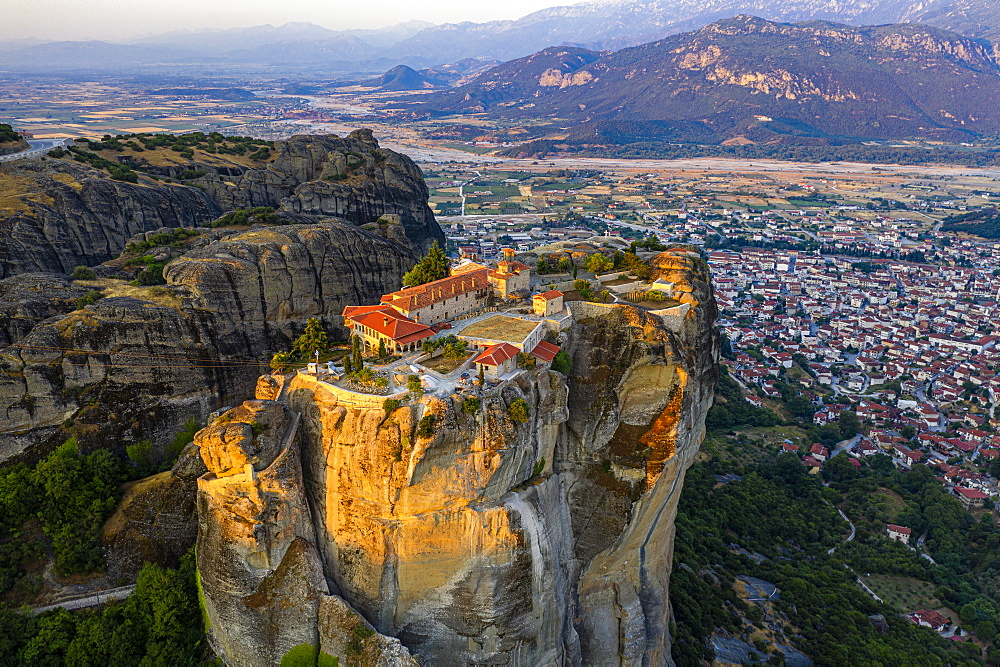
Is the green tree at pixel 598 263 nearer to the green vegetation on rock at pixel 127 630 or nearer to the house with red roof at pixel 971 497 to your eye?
the green vegetation on rock at pixel 127 630

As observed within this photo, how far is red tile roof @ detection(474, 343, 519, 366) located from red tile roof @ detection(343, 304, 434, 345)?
3892 millimetres

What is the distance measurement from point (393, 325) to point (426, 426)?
7933 millimetres

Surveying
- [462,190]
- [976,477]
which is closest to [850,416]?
[976,477]

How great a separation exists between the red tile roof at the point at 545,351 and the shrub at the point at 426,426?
23.3 ft

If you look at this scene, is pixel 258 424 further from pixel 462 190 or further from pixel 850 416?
pixel 462 190

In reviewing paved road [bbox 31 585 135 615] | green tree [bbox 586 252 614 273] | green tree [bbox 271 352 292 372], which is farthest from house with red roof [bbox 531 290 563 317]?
paved road [bbox 31 585 135 615]

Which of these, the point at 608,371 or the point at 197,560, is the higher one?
the point at 608,371

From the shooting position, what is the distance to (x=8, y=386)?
33156 mm

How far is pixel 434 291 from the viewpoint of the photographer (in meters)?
36.2

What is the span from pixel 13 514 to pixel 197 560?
9.92 meters

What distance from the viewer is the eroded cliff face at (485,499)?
2747cm

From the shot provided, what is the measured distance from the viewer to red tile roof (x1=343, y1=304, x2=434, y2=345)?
32.9 metres

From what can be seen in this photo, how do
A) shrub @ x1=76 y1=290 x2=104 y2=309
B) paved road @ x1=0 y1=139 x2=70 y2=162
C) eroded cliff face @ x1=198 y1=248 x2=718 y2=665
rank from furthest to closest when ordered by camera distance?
paved road @ x1=0 y1=139 x2=70 y2=162
shrub @ x1=76 y1=290 x2=104 y2=309
eroded cliff face @ x1=198 y1=248 x2=718 y2=665

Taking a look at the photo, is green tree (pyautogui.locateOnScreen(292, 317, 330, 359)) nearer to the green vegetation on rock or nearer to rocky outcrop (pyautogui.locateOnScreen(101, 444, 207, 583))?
rocky outcrop (pyautogui.locateOnScreen(101, 444, 207, 583))
